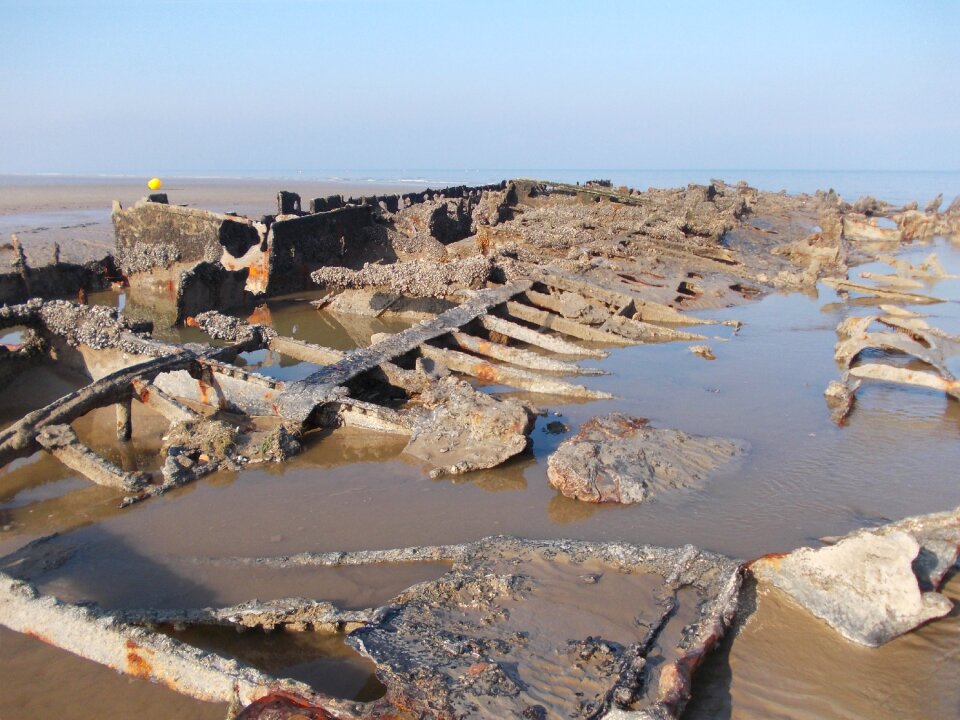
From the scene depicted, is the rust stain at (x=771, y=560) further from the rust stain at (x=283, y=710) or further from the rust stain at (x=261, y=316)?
the rust stain at (x=261, y=316)

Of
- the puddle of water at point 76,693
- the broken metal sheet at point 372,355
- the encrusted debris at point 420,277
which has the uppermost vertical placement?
the encrusted debris at point 420,277

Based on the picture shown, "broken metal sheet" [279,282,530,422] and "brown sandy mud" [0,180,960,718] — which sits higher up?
"broken metal sheet" [279,282,530,422]

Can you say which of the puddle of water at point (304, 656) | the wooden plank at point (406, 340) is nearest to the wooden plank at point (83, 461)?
the wooden plank at point (406, 340)

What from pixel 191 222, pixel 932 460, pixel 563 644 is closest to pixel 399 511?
pixel 563 644

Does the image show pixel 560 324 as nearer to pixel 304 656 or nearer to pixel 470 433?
pixel 470 433

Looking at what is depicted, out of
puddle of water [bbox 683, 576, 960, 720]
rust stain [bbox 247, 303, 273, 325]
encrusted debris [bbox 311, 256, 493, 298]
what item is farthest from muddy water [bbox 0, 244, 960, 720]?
rust stain [bbox 247, 303, 273, 325]

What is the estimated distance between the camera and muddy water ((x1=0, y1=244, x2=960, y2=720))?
2893 mm

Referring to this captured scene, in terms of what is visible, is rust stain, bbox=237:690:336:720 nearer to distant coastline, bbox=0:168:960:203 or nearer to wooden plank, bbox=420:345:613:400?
wooden plank, bbox=420:345:613:400

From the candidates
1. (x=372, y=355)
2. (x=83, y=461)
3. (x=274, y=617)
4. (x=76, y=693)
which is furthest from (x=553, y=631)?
(x=372, y=355)

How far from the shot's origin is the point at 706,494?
16.4 feet

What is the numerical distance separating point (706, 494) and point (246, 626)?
11.0 feet

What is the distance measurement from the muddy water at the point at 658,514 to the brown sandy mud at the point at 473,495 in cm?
3

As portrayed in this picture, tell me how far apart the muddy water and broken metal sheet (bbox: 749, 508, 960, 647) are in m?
0.08

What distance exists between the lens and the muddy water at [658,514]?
9.49 ft
